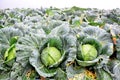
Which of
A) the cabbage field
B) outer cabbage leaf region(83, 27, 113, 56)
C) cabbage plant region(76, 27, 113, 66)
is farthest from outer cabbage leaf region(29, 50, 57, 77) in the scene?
outer cabbage leaf region(83, 27, 113, 56)

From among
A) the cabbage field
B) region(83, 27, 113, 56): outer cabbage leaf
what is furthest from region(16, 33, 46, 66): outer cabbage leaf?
region(83, 27, 113, 56): outer cabbage leaf

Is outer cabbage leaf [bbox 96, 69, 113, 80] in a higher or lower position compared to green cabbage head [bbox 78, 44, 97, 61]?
lower

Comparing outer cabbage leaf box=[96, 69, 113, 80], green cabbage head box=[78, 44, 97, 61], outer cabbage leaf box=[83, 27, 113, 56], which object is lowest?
outer cabbage leaf box=[96, 69, 113, 80]

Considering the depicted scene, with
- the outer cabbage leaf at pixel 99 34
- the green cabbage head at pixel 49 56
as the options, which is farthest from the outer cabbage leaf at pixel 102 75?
the green cabbage head at pixel 49 56

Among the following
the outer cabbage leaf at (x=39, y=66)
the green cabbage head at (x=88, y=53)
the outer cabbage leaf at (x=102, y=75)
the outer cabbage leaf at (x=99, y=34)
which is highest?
the outer cabbage leaf at (x=99, y=34)

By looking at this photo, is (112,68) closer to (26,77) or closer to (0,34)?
(26,77)

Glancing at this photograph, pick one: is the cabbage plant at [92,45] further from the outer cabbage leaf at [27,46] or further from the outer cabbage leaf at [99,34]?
the outer cabbage leaf at [27,46]

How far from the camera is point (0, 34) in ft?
11.1

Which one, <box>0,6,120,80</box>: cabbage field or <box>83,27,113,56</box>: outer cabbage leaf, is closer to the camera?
<box>0,6,120,80</box>: cabbage field

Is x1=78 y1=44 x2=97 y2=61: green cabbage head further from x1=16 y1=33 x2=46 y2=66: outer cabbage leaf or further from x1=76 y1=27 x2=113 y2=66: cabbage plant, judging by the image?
x1=16 y1=33 x2=46 y2=66: outer cabbage leaf

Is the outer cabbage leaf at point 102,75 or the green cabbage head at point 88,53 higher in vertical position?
the green cabbage head at point 88,53

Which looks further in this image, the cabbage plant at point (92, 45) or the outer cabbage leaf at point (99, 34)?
the outer cabbage leaf at point (99, 34)

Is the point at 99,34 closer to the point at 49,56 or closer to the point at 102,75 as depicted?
the point at 102,75

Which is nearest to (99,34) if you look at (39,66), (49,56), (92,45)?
(92,45)
